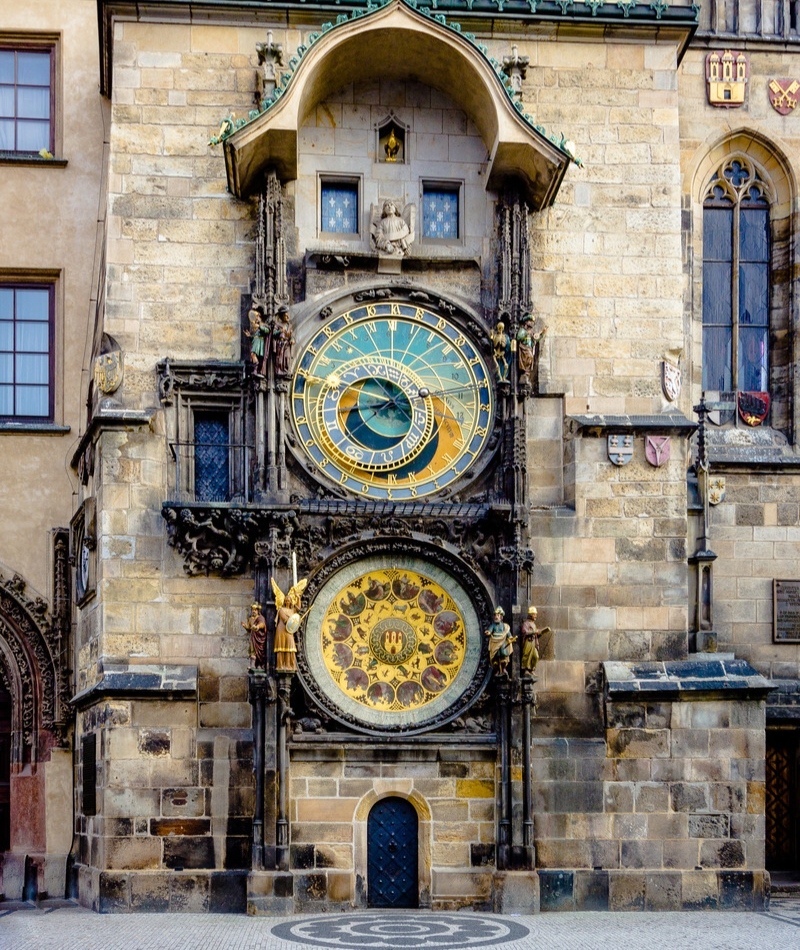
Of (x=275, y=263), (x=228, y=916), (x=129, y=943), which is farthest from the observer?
(x=275, y=263)

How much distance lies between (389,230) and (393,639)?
14.7 ft

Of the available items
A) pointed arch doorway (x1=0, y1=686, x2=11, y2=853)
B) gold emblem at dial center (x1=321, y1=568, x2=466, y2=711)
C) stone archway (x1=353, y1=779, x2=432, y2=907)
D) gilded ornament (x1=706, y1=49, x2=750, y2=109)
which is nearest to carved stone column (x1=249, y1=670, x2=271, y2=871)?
gold emblem at dial center (x1=321, y1=568, x2=466, y2=711)

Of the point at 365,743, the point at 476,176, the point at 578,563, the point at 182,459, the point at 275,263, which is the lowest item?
the point at 365,743

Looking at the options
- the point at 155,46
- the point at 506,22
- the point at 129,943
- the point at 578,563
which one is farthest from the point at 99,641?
the point at 506,22

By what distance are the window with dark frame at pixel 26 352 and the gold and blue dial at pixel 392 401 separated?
398 cm

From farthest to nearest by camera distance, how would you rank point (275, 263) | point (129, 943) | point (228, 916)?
1. point (275, 263)
2. point (228, 916)
3. point (129, 943)

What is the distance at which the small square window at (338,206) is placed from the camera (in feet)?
61.1

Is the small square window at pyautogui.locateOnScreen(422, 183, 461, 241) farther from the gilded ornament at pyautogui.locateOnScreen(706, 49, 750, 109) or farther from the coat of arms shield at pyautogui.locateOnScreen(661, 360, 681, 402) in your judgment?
the gilded ornament at pyautogui.locateOnScreen(706, 49, 750, 109)

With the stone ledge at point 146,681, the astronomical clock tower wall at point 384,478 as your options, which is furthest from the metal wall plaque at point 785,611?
the stone ledge at point 146,681

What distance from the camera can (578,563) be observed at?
1819 cm

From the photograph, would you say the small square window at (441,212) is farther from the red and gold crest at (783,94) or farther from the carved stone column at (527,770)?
the carved stone column at (527,770)

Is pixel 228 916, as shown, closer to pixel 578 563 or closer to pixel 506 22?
pixel 578 563

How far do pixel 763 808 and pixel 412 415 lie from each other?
5578 millimetres

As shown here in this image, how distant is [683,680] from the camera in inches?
701
